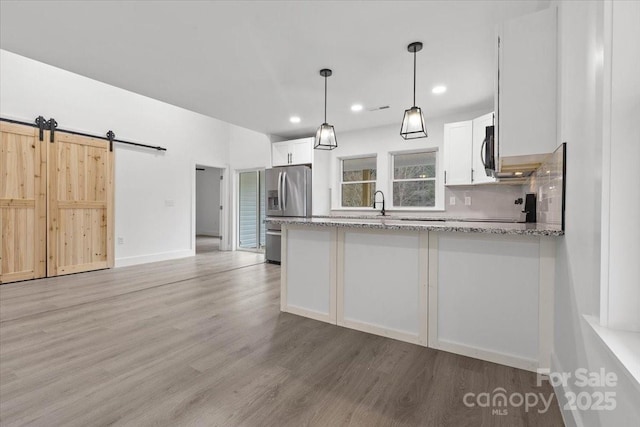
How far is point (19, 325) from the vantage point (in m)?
2.55

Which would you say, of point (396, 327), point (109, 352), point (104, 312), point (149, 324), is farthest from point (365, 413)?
point (104, 312)

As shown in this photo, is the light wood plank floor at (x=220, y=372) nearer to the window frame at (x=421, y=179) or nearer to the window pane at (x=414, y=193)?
the window frame at (x=421, y=179)

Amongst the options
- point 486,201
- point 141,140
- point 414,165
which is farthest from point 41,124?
point 486,201

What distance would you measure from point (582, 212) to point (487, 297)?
0.90 metres

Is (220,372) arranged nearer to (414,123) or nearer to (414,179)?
(414,123)

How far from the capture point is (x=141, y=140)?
5465 mm

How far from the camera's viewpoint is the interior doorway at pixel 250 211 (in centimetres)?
722

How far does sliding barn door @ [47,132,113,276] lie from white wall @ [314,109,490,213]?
3561 millimetres

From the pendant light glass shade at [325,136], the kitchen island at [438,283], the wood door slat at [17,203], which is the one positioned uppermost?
the pendant light glass shade at [325,136]

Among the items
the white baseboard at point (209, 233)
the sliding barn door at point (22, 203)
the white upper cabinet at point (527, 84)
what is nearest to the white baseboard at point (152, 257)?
the sliding barn door at point (22, 203)

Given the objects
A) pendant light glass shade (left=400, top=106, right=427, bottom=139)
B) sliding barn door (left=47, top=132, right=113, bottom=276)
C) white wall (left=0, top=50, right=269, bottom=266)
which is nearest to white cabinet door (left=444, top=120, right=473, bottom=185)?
pendant light glass shade (left=400, top=106, right=427, bottom=139)

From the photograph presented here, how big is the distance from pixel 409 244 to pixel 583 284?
1.12m

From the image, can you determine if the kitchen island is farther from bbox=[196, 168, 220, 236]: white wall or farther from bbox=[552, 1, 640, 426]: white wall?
bbox=[196, 168, 220, 236]: white wall

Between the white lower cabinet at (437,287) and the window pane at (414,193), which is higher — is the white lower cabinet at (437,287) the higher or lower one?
the lower one
